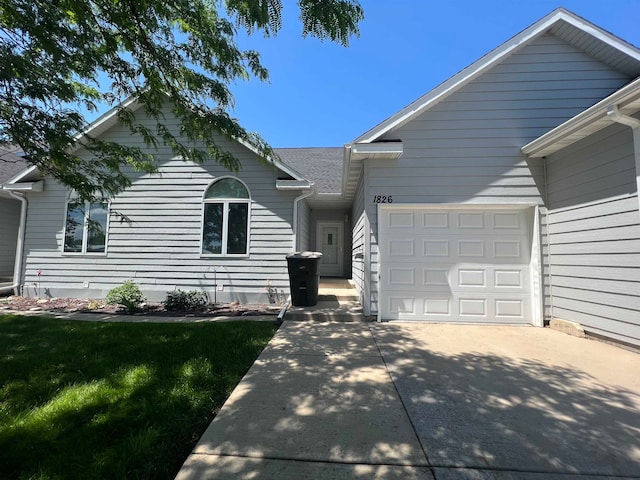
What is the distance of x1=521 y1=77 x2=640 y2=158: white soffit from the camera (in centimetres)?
385

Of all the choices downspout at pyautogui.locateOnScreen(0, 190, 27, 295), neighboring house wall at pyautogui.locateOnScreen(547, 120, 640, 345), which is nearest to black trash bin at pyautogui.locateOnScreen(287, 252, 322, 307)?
neighboring house wall at pyautogui.locateOnScreen(547, 120, 640, 345)

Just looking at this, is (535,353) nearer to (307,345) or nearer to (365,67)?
(307,345)

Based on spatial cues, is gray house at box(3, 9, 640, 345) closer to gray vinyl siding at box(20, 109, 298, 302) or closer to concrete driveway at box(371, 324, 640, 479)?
concrete driveway at box(371, 324, 640, 479)

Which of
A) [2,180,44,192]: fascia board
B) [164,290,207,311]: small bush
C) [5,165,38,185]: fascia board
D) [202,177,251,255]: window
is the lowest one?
[164,290,207,311]: small bush

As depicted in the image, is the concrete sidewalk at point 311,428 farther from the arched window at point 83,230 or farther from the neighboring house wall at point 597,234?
the arched window at point 83,230

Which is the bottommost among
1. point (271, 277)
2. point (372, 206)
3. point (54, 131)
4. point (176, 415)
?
point (176, 415)

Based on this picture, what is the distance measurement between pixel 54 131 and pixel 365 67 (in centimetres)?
542

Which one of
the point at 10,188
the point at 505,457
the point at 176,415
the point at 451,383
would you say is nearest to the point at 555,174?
the point at 451,383

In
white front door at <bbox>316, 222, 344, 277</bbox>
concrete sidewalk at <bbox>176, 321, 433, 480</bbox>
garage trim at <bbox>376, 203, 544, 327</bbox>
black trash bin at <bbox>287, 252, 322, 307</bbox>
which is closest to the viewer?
concrete sidewalk at <bbox>176, 321, 433, 480</bbox>

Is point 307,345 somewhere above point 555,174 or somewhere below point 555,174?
below

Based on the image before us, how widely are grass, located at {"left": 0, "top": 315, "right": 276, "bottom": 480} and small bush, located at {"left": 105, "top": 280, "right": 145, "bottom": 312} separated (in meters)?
1.92

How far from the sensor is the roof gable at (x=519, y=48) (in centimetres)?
559

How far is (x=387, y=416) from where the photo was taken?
8.35 ft

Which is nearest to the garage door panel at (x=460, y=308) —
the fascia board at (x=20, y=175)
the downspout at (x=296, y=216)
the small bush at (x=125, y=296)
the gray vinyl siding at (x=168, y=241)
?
the downspout at (x=296, y=216)
